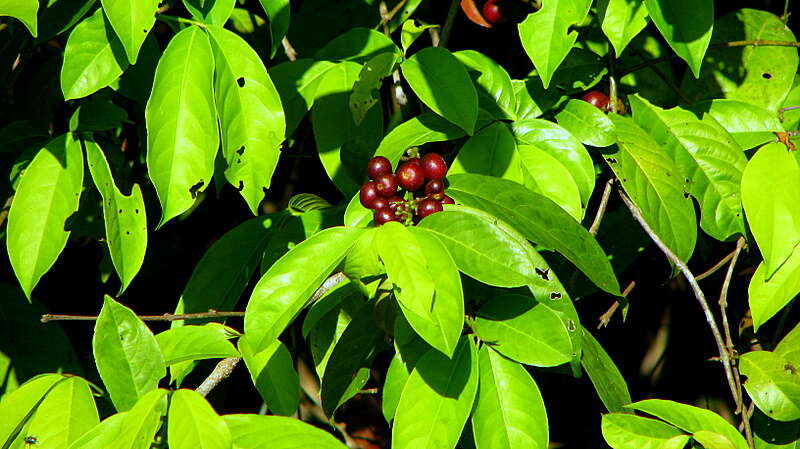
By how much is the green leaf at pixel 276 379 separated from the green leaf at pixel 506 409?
0.97 feet

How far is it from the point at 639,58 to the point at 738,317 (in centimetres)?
69

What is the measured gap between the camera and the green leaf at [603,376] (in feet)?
3.59

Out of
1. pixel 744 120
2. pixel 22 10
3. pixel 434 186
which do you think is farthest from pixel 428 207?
pixel 744 120

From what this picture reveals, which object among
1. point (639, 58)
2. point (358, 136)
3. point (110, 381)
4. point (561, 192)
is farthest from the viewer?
point (639, 58)

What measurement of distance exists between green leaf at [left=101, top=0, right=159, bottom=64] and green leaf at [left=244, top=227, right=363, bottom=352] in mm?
383

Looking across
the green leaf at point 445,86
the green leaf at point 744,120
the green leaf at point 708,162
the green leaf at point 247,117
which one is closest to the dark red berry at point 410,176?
the green leaf at point 445,86

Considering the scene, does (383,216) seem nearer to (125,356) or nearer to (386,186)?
(386,186)

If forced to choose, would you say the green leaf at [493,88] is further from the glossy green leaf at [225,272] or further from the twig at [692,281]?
the glossy green leaf at [225,272]

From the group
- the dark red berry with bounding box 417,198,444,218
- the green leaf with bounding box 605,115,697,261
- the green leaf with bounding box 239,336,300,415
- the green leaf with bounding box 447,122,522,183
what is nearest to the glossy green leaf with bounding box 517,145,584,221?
the green leaf with bounding box 447,122,522,183

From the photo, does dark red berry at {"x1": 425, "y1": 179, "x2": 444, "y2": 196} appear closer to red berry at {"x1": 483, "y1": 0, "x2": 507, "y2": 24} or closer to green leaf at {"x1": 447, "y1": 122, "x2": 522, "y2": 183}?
green leaf at {"x1": 447, "y1": 122, "x2": 522, "y2": 183}

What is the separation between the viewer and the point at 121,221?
1303 millimetres

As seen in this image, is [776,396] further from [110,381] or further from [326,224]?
[110,381]

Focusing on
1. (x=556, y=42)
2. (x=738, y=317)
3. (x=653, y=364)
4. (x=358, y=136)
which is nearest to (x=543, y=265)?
(x=556, y=42)

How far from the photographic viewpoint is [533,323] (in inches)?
40.6
